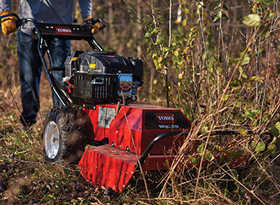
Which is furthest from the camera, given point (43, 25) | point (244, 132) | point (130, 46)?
point (130, 46)

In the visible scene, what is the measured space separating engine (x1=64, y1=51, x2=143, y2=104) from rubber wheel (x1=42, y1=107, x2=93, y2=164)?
15 cm

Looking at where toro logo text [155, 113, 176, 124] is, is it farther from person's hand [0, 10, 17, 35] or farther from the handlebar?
person's hand [0, 10, 17, 35]

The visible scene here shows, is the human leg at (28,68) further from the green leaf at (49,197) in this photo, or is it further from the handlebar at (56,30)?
the green leaf at (49,197)

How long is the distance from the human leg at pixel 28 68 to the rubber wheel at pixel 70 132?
2.94 feet

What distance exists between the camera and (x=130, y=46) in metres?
8.77

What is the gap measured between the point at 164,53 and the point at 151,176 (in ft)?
4.06

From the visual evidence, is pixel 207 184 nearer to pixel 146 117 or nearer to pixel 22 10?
pixel 146 117

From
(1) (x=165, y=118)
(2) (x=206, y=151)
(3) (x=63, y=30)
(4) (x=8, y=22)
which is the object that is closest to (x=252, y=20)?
(2) (x=206, y=151)

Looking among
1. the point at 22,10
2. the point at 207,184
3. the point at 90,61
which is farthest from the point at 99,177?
the point at 22,10

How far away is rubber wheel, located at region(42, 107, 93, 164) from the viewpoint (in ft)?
10.9

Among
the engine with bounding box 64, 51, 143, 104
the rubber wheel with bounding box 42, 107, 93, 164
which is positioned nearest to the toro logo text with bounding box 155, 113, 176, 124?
the engine with bounding box 64, 51, 143, 104

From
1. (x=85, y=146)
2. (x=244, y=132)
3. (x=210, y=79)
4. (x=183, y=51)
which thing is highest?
(x=183, y=51)

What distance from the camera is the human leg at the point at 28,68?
433 centimetres

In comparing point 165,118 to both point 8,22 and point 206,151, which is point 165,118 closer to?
point 206,151
